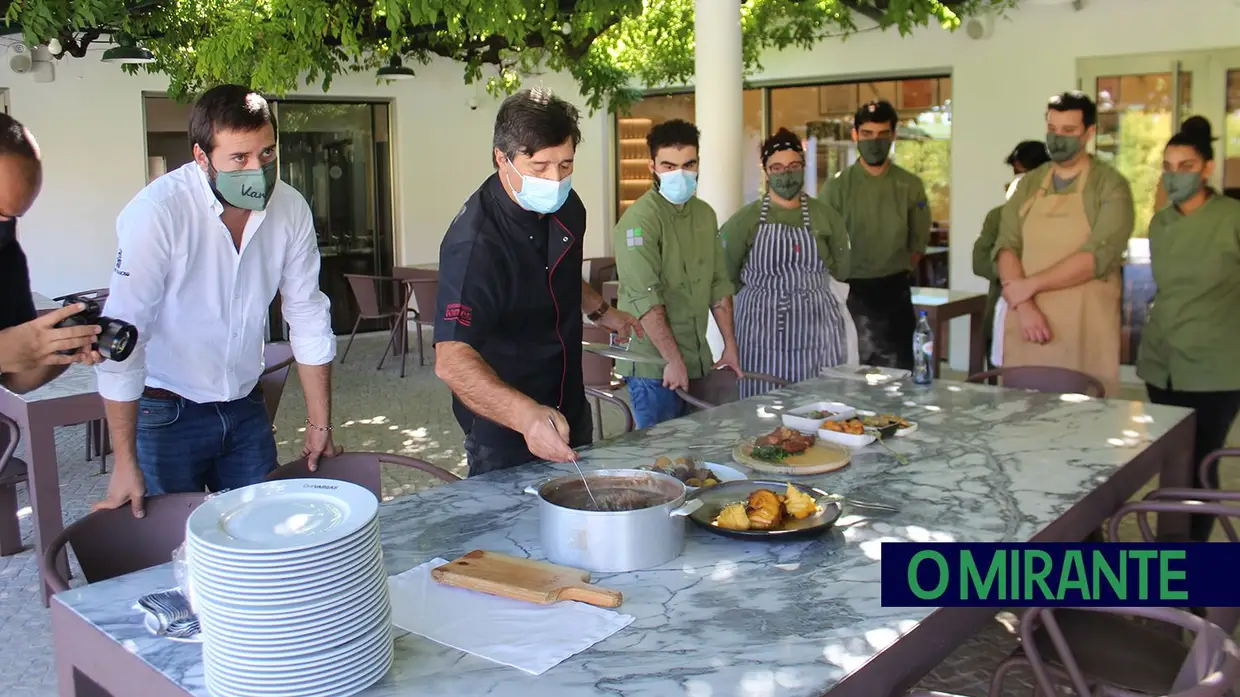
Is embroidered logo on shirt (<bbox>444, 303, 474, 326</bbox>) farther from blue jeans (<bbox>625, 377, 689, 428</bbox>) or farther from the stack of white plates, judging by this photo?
blue jeans (<bbox>625, 377, 689, 428</bbox>)

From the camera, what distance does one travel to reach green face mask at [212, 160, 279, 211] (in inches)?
106

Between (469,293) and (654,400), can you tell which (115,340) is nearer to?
(469,293)

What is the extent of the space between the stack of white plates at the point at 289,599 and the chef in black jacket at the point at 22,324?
2.88 ft

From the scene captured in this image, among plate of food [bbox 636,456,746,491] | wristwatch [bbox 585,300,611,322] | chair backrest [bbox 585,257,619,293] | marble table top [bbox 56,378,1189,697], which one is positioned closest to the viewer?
marble table top [bbox 56,378,1189,697]

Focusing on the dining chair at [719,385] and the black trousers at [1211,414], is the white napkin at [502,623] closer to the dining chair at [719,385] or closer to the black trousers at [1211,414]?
the dining chair at [719,385]

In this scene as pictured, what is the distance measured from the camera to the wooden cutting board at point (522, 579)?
70.7 inches

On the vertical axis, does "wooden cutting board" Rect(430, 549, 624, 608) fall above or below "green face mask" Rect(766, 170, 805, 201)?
below

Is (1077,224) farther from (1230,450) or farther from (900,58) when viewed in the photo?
(900,58)

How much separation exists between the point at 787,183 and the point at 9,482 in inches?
132

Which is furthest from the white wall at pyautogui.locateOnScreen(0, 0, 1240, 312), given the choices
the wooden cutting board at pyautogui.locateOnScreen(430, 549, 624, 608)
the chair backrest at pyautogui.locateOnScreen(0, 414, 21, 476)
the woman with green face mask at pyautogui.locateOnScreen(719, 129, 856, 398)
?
the wooden cutting board at pyautogui.locateOnScreen(430, 549, 624, 608)

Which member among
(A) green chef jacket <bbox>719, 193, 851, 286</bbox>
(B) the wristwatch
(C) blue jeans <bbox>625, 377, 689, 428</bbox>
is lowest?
(C) blue jeans <bbox>625, 377, 689, 428</bbox>

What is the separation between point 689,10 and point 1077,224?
500 cm

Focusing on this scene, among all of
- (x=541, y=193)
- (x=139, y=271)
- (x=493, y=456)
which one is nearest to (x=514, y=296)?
(x=541, y=193)

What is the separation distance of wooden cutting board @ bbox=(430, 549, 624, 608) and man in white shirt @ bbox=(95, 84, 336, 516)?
0.94 m
